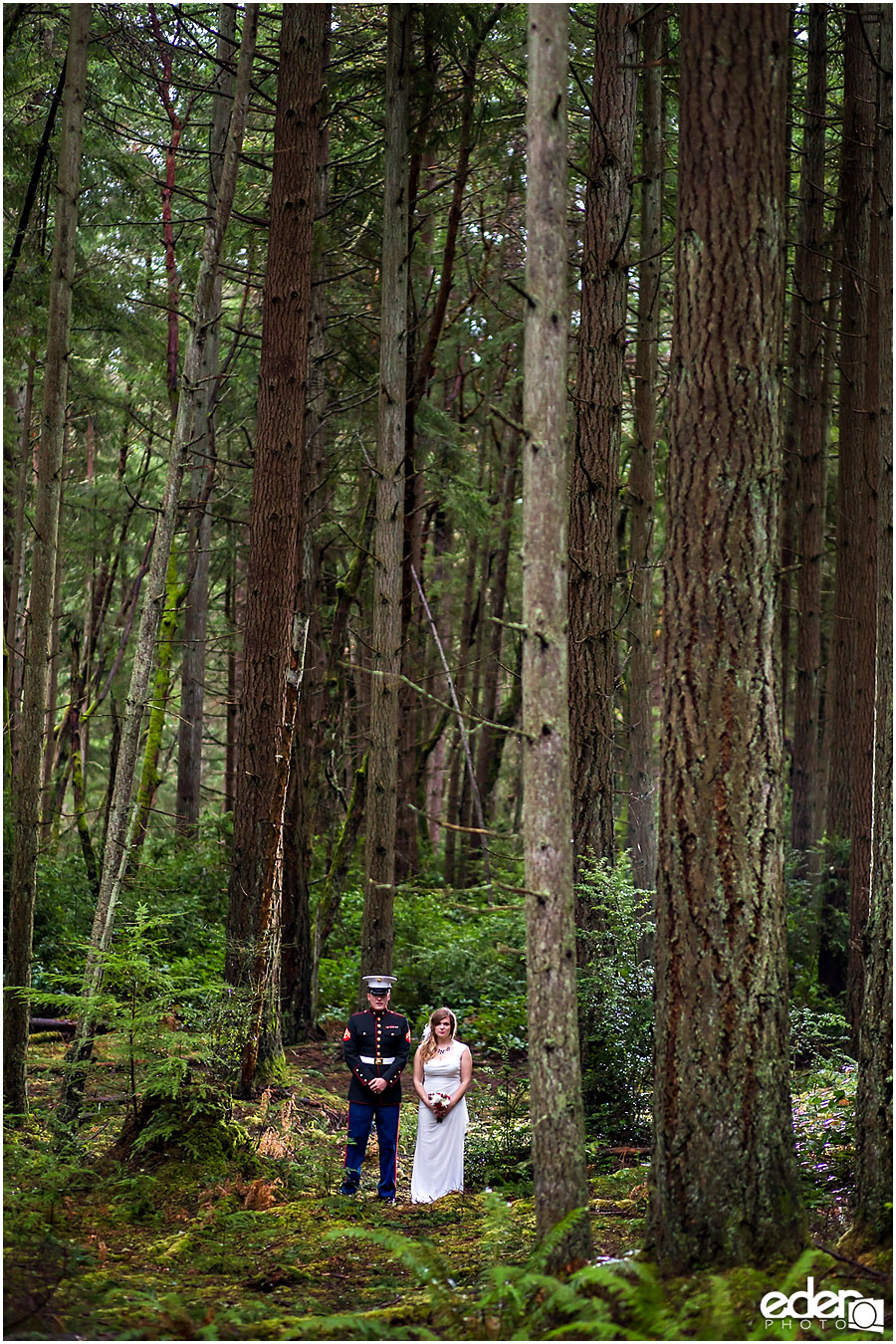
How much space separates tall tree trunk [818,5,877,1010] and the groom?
600cm

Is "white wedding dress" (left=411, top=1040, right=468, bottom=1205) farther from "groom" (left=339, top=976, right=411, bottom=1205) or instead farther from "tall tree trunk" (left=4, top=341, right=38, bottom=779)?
"tall tree trunk" (left=4, top=341, right=38, bottom=779)

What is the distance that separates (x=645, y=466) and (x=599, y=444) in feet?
12.4

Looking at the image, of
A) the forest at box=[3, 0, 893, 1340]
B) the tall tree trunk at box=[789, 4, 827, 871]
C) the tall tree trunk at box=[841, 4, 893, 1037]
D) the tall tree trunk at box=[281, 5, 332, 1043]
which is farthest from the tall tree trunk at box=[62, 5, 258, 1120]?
the tall tree trunk at box=[789, 4, 827, 871]

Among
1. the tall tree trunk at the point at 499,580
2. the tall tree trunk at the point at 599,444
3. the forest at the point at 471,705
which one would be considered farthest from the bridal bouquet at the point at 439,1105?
the tall tree trunk at the point at 499,580

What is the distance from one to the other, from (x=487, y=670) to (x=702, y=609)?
19.7m

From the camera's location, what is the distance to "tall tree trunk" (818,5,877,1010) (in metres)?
12.8

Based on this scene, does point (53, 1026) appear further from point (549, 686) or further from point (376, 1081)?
point (549, 686)

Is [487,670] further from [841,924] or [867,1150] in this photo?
[867,1150]

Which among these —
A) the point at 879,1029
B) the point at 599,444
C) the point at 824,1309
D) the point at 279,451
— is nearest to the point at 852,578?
the point at 599,444

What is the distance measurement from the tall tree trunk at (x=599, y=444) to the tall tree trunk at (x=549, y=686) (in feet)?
16.3

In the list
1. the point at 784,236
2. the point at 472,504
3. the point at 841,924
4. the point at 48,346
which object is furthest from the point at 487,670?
the point at 784,236

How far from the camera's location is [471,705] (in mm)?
12781

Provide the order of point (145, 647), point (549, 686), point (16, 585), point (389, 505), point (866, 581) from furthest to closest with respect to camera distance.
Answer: point (16, 585) < point (866, 581) < point (389, 505) < point (145, 647) < point (549, 686)

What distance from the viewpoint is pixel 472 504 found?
16047 mm
